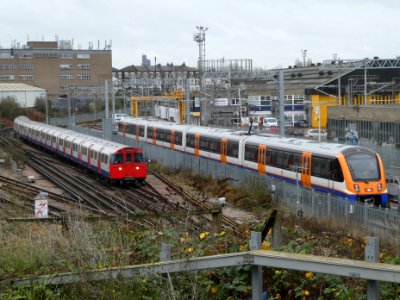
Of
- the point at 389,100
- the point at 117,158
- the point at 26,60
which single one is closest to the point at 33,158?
the point at 117,158

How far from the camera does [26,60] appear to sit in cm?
9194

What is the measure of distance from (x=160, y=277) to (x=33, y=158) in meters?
35.7

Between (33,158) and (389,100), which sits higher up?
(389,100)

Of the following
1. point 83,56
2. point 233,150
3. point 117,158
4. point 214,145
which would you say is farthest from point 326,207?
point 83,56

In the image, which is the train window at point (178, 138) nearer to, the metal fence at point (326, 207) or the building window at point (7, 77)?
the metal fence at point (326, 207)

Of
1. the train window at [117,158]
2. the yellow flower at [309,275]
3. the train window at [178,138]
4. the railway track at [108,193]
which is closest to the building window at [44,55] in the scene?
the railway track at [108,193]

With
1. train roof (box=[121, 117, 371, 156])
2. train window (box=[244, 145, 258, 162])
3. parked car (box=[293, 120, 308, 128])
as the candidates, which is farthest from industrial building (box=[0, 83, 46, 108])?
train window (box=[244, 145, 258, 162])

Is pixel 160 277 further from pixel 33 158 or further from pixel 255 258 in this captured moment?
pixel 33 158

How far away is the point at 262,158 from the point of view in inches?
995

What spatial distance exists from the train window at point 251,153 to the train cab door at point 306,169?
4.37 metres

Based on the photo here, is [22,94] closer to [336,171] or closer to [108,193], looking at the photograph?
[108,193]

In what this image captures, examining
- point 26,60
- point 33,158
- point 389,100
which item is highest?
point 26,60

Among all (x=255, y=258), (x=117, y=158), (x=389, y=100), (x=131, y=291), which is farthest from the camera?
(x=389, y=100)

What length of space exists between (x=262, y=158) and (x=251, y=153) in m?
1.31
